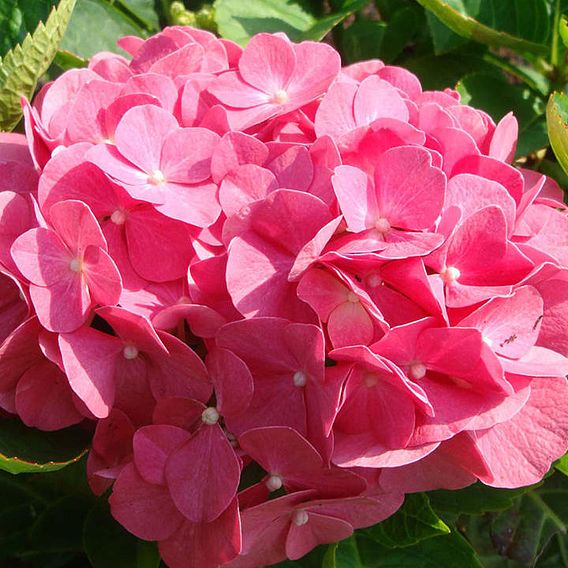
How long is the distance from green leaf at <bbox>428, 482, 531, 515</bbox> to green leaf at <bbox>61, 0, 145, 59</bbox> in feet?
2.40

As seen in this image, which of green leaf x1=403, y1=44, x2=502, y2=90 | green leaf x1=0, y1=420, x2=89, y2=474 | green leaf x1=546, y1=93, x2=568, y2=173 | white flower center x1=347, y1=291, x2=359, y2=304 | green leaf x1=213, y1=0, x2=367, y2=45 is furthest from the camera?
green leaf x1=403, y1=44, x2=502, y2=90

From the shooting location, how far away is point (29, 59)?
89 cm

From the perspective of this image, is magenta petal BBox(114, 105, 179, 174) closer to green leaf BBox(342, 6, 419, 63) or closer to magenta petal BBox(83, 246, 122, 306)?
magenta petal BBox(83, 246, 122, 306)

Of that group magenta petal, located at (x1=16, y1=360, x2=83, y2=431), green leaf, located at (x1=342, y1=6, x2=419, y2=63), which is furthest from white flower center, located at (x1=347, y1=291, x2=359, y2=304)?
green leaf, located at (x1=342, y1=6, x2=419, y2=63)

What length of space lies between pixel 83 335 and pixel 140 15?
78cm

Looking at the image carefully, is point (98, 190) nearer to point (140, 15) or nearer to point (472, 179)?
point (472, 179)

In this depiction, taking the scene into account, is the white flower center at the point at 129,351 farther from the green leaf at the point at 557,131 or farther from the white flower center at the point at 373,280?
the green leaf at the point at 557,131

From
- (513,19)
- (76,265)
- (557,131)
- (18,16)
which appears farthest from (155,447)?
(513,19)

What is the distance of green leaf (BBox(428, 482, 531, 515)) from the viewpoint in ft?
2.89

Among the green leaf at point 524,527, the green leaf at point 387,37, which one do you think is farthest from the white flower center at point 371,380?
the green leaf at point 387,37

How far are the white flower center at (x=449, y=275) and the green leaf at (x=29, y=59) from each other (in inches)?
18.9

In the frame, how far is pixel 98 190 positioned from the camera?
705mm

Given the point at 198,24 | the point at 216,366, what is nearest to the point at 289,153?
the point at 216,366

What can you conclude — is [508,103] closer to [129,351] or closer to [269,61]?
[269,61]
